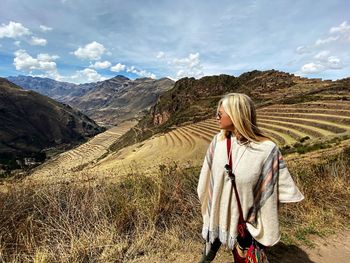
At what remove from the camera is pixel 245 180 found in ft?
8.43

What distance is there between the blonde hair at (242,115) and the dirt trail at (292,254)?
1917 millimetres

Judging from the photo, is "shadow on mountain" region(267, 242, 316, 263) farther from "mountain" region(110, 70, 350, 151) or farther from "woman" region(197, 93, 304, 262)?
"mountain" region(110, 70, 350, 151)

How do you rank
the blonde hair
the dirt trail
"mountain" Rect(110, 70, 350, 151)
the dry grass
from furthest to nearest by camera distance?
"mountain" Rect(110, 70, 350, 151)
the dirt trail
the dry grass
the blonde hair

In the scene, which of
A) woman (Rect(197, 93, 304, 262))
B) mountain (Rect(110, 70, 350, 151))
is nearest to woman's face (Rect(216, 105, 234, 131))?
woman (Rect(197, 93, 304, 262))

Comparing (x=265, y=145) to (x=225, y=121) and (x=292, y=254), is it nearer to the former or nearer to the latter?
(x=225, y=121)

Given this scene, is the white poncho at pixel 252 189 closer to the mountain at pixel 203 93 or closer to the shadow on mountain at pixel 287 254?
the shadow on mountain at pixel 287 254

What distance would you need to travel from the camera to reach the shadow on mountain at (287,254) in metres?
3.90

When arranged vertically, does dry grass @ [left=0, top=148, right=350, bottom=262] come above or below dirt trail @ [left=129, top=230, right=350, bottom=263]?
above

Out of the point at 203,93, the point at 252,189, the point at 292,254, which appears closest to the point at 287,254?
the point at 292,254

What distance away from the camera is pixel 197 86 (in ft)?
451

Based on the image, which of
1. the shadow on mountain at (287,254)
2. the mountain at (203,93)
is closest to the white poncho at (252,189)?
the shadow on mountain at (287,254)

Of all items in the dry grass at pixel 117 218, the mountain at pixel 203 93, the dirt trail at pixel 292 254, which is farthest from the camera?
the mountain at pixel 203 93

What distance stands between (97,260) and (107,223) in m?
0.57

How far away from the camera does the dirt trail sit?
385 centimetres
